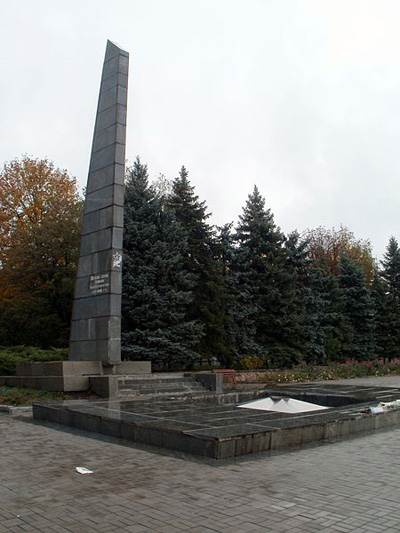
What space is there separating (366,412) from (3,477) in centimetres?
601

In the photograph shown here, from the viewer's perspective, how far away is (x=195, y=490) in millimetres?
4688

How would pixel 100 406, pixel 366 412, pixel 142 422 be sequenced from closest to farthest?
pixel 142 422 → pixel 366 412 → pixel 100 406

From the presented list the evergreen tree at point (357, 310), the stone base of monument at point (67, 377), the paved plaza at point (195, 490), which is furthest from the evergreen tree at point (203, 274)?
the paved plaza at point (195, 490)

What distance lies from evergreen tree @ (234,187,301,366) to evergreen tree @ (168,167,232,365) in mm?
1449

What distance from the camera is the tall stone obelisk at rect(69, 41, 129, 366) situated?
14.2 meters

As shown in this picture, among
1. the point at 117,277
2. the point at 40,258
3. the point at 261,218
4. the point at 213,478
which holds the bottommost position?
the point at 213,478

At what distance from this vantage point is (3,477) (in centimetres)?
521

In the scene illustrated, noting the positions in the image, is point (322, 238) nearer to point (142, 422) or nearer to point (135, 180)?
point (135, 180)

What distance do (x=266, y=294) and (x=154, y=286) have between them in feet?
22.5

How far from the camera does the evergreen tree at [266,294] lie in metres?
24.4

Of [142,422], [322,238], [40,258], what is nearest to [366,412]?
[142,422]

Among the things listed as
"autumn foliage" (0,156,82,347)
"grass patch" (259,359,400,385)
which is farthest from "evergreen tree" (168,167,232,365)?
"autumn foliage" (0,156,82,347)

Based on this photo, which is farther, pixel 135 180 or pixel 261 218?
pixel 261 218

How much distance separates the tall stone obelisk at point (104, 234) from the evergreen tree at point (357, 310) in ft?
66.0
